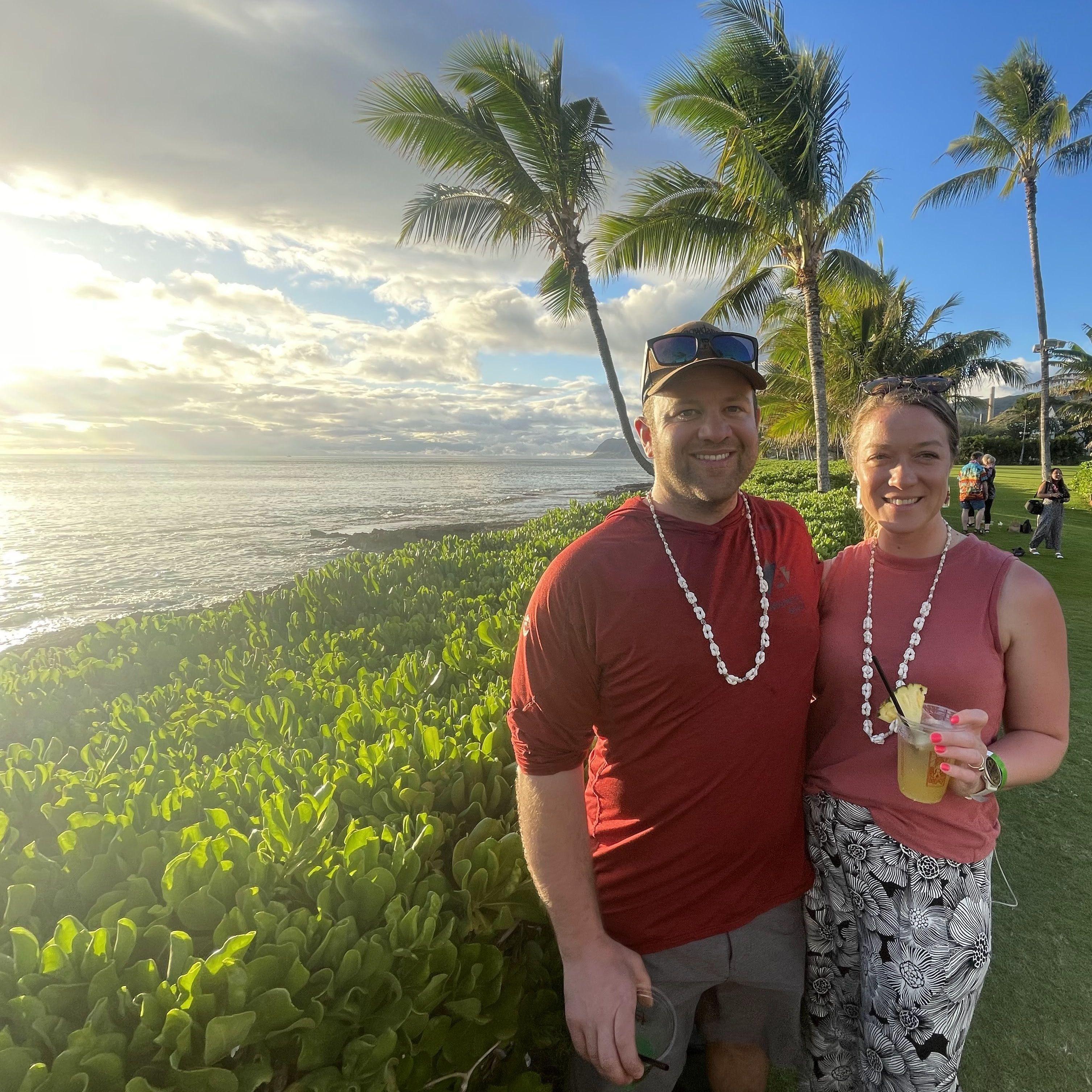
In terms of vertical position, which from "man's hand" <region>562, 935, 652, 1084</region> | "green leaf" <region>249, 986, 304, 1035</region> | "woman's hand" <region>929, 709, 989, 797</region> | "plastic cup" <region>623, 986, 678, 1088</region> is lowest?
"plastic cup" <region>623, 986, 678, 1088</region>

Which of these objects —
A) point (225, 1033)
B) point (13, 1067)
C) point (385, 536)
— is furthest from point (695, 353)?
point (385, 536)

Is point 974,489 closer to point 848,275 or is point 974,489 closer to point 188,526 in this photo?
point 848,275

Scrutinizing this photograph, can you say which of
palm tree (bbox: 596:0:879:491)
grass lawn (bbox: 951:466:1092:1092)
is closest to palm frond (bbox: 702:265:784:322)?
palm tree (bbox: 596:0:879:491)

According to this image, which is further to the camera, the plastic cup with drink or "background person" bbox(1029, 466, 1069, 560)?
"background person" bbox(1029, 466, 1069, 560)

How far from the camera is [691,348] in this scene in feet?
6.06

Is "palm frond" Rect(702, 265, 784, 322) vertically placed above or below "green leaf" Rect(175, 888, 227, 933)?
above

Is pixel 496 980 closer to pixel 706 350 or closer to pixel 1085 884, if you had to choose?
pixel 706 350

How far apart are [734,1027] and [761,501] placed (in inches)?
62.5

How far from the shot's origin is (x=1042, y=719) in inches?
66.4

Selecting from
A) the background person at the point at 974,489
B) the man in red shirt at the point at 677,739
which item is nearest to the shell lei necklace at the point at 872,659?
the man in red shirt at the point at 677,739

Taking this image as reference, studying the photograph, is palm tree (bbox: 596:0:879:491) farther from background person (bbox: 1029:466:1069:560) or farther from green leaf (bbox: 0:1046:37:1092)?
green leaf (bbox: 0:1046:37:1092)

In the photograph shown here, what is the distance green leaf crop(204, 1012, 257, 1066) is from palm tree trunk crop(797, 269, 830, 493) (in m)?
15.4

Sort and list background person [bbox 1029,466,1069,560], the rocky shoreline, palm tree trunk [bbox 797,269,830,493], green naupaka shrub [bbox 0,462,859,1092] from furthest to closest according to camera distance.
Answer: palm tree trunk [bbox 797,269,830,493] < background person [bbox 1029,466,1069,560] < the rocky shoreline < green naupaka shrub [bbox 0,462,859,1092]

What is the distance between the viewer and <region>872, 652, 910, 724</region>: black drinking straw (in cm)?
161
